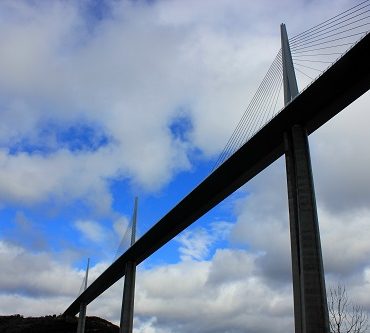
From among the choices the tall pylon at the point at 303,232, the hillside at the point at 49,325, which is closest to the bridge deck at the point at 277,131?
the tall pylon at the point at 303,232

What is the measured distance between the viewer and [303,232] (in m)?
17.1

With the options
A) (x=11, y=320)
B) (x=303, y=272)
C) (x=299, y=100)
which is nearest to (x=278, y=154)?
(x=299, y=100)

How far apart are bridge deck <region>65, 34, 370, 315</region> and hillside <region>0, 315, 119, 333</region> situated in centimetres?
4662

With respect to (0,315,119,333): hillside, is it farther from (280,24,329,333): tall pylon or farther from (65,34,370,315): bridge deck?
(280,24,329,333): tall pylon

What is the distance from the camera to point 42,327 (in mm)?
75625

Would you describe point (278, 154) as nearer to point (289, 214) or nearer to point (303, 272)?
point (289, 214)

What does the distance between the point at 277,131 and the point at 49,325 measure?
69210 mm

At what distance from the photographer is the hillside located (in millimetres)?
74438

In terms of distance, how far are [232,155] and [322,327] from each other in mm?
9608

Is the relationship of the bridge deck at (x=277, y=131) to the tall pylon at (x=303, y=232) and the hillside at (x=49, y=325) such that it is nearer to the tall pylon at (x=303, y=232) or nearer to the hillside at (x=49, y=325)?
the tall pylon at (x=303, y=232)

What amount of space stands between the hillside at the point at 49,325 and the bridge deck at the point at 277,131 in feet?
153

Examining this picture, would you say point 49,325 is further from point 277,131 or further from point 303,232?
point 303,232

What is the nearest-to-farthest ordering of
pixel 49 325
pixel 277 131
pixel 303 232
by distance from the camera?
pixel 303 232 → pixel 277 131 → pixel 49 325

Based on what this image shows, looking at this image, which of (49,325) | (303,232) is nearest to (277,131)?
(303,232)
